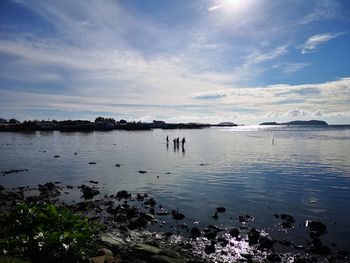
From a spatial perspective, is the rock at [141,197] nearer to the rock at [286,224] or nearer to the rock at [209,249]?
the rock at [209,249]

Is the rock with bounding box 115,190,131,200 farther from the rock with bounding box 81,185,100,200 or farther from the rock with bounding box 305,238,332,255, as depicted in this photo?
the rock with bounding box 305,238,332,255

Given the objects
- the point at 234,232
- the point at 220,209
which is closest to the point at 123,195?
the point at 220,209

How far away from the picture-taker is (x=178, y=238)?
19.5 m

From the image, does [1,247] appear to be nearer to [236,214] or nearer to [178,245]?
[178,245]

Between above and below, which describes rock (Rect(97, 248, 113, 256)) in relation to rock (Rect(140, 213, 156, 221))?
above

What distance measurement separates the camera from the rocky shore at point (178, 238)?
16234mm

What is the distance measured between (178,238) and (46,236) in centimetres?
1008

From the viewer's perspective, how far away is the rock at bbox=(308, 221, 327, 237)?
66.8ft

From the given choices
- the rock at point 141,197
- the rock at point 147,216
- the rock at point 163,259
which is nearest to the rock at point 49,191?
the rock at point 141,197

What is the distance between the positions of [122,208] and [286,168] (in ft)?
102

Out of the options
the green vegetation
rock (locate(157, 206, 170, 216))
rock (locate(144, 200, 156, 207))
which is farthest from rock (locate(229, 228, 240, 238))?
the green vegetation

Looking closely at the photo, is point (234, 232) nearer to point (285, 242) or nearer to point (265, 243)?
point (265, 243)

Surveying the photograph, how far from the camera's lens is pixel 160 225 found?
22000mm

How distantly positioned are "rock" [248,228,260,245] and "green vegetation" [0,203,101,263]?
32.4ft
